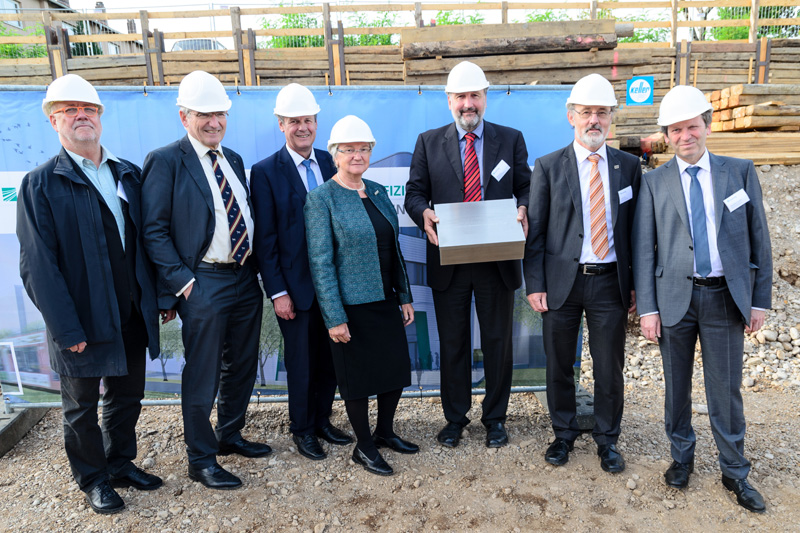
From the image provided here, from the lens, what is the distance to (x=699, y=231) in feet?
9.40

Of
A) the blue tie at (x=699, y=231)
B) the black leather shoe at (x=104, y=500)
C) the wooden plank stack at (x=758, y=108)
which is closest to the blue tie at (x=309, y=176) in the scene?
the black leather shoe at (x=104, y=500)

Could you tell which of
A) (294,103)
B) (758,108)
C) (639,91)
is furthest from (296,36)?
(294,103)

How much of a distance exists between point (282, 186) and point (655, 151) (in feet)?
21.4

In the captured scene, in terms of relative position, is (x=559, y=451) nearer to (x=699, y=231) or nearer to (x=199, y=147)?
(x=699, y=231)

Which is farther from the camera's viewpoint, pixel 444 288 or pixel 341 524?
pixel 444 288

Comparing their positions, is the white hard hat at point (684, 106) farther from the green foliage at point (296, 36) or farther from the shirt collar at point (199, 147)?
the green foliage at point (296, 36)

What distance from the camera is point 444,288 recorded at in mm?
3477

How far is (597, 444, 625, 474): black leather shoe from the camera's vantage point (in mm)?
3271

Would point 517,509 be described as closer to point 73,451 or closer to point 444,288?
point 444,288

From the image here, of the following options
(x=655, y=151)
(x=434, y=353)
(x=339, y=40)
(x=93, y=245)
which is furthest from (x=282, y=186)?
(x=339, y=40)

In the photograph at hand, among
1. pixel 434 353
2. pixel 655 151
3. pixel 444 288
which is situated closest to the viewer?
pixel 444 288

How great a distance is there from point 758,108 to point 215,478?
867 centimetres

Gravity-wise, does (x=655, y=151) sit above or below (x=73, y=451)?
above

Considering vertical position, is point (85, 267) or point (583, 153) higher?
point (583, 153)
